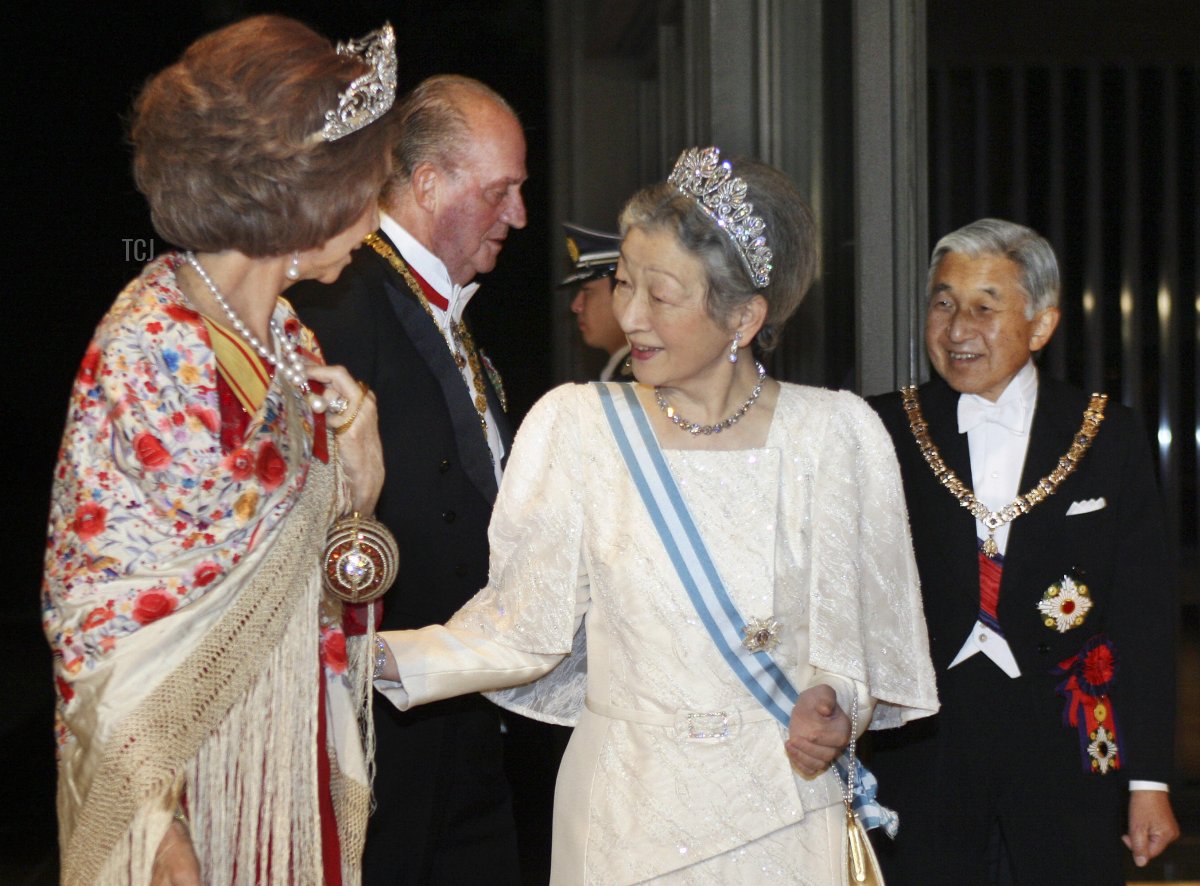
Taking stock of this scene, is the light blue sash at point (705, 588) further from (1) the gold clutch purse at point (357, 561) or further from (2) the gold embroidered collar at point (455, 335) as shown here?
(2) the gold embroidered collar at point (455, 335)

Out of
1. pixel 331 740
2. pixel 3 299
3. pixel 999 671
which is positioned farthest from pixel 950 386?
pixel 3 299

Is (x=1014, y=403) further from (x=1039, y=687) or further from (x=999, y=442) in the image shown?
(x=1039, y=687)

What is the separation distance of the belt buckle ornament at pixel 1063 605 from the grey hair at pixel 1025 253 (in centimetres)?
48

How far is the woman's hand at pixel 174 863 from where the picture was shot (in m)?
1.62

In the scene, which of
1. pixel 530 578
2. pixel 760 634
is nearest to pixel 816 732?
pixel 760 634

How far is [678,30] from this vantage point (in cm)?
418

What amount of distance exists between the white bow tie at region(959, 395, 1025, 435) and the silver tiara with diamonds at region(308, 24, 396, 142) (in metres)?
1.25

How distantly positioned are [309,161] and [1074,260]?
3.43 meters

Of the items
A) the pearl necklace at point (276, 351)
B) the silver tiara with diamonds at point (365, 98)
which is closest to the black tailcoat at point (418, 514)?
the pearl necklace at point (276, 351)

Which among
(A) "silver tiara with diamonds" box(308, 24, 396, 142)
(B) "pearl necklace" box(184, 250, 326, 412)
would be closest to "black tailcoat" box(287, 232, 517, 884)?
(B) "pearl necklace" box(184, 250, 326, 412)

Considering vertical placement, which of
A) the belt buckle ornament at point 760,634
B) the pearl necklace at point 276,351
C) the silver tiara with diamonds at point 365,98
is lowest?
the belt buckle ornament at point 760,634

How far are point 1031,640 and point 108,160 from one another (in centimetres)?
312

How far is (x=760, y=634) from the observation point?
1979mm

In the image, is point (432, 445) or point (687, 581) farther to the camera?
point (432, 445)
